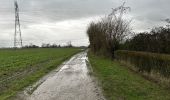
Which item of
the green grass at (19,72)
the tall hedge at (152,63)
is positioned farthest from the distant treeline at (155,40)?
the green grass at (19,72)

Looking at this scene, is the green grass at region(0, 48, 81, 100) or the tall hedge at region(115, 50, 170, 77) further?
the tall hedge at region(115, 50, 170, 77)

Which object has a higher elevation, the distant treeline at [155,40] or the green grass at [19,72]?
the distant treeline at [155,40]

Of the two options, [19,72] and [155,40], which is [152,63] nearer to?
[155,40]

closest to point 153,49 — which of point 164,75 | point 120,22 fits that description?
point 164,75

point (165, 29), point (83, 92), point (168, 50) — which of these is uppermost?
point (165, 29)

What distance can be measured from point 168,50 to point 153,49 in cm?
304

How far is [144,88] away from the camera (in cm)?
1452

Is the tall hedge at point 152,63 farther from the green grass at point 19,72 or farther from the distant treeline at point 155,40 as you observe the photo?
the green grass at point 19,72

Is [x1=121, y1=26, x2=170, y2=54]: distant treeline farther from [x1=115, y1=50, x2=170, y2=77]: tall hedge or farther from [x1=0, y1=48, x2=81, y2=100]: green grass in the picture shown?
[x1=0, y1=48, x2=81, y2=100]: green grass

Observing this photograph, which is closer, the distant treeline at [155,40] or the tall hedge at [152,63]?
the tall hedge at [152,63]

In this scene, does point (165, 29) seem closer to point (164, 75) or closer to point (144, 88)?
point (164, 75)

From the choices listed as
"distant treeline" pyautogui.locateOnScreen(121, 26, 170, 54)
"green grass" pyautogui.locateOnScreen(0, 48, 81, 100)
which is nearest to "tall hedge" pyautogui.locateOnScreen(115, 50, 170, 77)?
"distant treeline" pyautogui.locateOnScreen(121, 26, 170, 54)

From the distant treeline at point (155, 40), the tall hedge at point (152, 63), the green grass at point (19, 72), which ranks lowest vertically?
the green grass at point (19, 72)

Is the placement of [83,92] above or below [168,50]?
below
